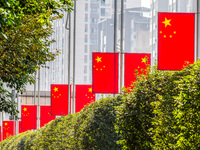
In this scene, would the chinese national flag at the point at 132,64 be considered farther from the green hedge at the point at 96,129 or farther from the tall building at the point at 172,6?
the tall building at the point at 172,6

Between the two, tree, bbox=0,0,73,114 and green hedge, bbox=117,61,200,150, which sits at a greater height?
tree, bbox=0,0,73,114

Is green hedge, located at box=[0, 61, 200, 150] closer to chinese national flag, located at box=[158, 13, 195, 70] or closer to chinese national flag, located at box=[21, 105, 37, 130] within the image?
chinese national flag, located at box=[158, 13, 195, 70]

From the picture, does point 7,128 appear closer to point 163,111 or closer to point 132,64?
point 132,64

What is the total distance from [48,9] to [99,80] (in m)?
3.66

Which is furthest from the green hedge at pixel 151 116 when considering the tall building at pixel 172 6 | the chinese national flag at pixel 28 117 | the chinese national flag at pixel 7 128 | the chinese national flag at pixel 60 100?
the chinese national flag at pixel 7 128

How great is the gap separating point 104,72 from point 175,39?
615 centimetres

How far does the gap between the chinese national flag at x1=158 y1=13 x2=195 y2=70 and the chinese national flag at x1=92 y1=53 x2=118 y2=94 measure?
5.91 meters

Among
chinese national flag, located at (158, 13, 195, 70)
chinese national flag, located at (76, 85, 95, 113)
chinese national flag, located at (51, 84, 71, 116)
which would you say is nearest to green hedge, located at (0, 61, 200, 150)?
chinese national flag, located at (158, 13, 195, 70)

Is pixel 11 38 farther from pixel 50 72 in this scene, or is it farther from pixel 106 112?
pixel 50 72

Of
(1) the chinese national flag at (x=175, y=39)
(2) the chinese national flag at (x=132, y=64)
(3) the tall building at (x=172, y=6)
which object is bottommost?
(2) the chinese national flag at (x=132, y=64)

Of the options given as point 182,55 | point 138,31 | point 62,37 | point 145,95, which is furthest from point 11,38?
point 138,31

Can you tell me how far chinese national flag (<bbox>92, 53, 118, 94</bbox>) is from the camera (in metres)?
19.2

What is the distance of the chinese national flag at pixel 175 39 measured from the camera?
13281mm

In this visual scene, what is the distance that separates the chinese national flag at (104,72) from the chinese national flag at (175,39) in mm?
5915
